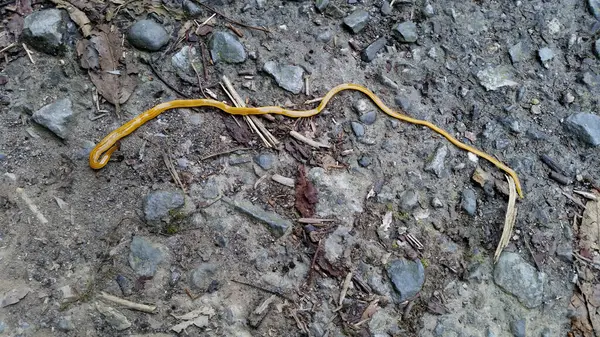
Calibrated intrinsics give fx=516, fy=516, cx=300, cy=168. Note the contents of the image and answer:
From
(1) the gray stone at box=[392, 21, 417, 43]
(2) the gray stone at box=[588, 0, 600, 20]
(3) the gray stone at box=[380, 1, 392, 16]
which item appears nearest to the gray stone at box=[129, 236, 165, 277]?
(1) the gray stone at box=[392, 21, 417, 43]

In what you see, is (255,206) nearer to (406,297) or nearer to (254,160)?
(254,160)

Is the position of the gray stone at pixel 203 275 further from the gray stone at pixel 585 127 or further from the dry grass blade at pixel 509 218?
the gray stone at pixel 585 127

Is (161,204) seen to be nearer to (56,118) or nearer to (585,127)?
(56,118)

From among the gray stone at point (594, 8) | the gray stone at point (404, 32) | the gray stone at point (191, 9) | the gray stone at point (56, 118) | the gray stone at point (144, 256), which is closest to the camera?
the gray stone at point (144, 256)

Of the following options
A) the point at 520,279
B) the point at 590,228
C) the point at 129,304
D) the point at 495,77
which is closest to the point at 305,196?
the point at 129,304

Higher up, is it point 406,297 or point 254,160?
point 254,160

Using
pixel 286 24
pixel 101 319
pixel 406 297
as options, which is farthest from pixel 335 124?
pixel 101 319

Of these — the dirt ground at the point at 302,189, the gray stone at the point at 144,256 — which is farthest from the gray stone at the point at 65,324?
the gray stone at the point at 144,256

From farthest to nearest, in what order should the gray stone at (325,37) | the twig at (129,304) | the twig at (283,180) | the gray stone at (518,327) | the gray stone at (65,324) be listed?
the gray stone at (325,37), the twig at (283,180), the gray stone at (518,327), the twig at (129,304), the gray stone at (65,324)
